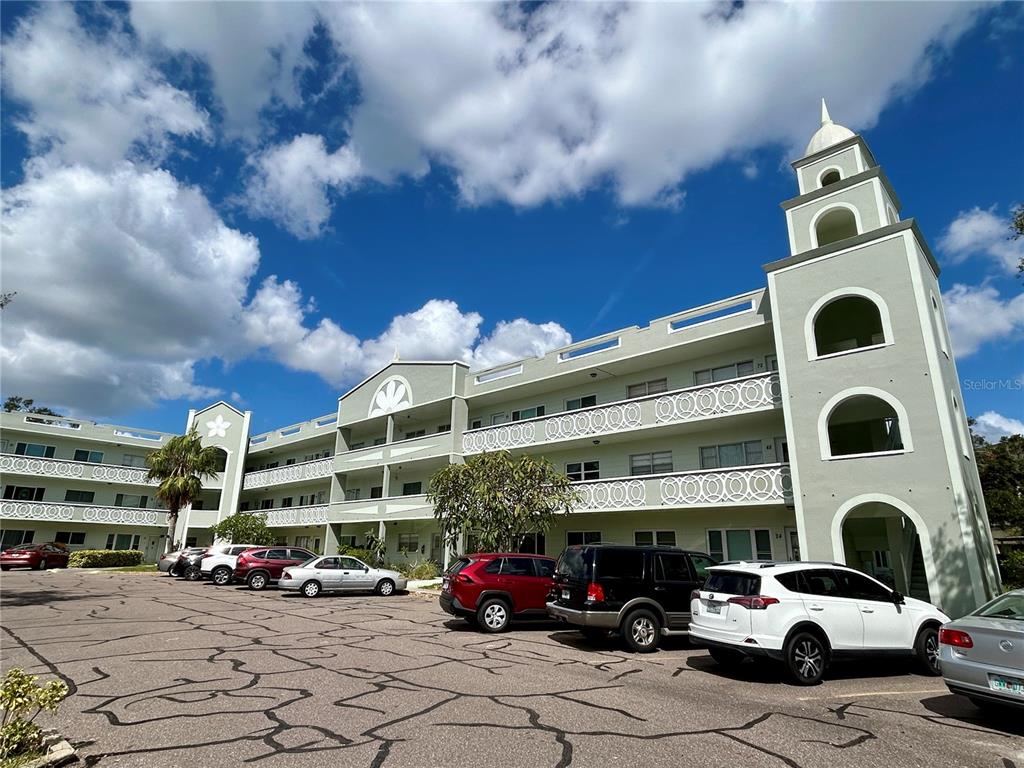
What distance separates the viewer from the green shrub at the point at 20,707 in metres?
4.60

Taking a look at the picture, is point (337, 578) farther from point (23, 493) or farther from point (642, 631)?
point (23, 493)

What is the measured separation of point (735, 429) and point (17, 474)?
44.5 meters

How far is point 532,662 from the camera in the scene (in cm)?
985

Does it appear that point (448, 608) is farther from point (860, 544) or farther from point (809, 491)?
point (860, 544)

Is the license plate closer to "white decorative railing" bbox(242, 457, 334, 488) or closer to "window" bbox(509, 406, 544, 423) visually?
"window" bbox(509, 406, 544, 423)

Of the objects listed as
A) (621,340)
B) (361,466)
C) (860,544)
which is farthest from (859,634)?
(361,466)

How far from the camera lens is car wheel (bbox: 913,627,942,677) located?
30.7 ft

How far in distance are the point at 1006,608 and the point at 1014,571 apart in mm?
15513

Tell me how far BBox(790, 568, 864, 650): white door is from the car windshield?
5.80ft

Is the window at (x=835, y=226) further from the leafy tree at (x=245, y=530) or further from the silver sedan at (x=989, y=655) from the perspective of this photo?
the leafy tree at (x=245, y=530)

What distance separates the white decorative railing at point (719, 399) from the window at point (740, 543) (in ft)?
13.7

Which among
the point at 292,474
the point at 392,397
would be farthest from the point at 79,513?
the point at 392,397

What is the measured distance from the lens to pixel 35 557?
3322 cm

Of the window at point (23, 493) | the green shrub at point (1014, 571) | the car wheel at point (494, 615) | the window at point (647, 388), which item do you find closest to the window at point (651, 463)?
the window at point (647, 388)
